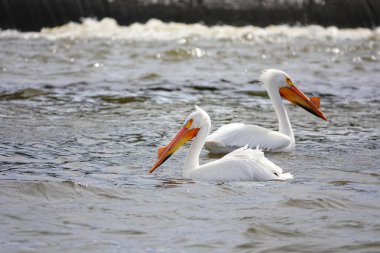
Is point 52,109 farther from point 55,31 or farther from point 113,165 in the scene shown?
point 55,31

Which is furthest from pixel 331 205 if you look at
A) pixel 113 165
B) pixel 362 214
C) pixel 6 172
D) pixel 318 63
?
pixel 318 63

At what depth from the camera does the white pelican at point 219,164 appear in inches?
229

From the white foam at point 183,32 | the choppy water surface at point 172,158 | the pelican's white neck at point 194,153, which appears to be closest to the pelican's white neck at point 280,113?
the choppy water surface at point 172,158

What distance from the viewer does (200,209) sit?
16.6ft

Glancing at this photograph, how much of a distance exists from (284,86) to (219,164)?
220cm

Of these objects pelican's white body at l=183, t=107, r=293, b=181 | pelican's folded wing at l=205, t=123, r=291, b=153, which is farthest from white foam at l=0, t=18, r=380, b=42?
pelican's white body at l=183, t=107, r=293, b=181

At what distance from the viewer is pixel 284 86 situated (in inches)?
307

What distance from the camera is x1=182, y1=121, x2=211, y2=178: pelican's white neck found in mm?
6012

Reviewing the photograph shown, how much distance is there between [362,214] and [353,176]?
1.11 m

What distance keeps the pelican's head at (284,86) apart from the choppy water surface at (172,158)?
1.20ft

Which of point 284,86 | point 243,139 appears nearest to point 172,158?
point 243,139

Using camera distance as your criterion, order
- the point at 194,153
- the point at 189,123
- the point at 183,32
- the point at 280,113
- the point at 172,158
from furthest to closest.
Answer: the point at 183,32 → the point at 280,113 → the point at 172,158 → the point at 189,123 → the point at 194,153

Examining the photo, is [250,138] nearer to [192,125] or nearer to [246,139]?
[246,139]

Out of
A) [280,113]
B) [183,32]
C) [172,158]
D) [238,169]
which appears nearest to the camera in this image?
[238,169]
